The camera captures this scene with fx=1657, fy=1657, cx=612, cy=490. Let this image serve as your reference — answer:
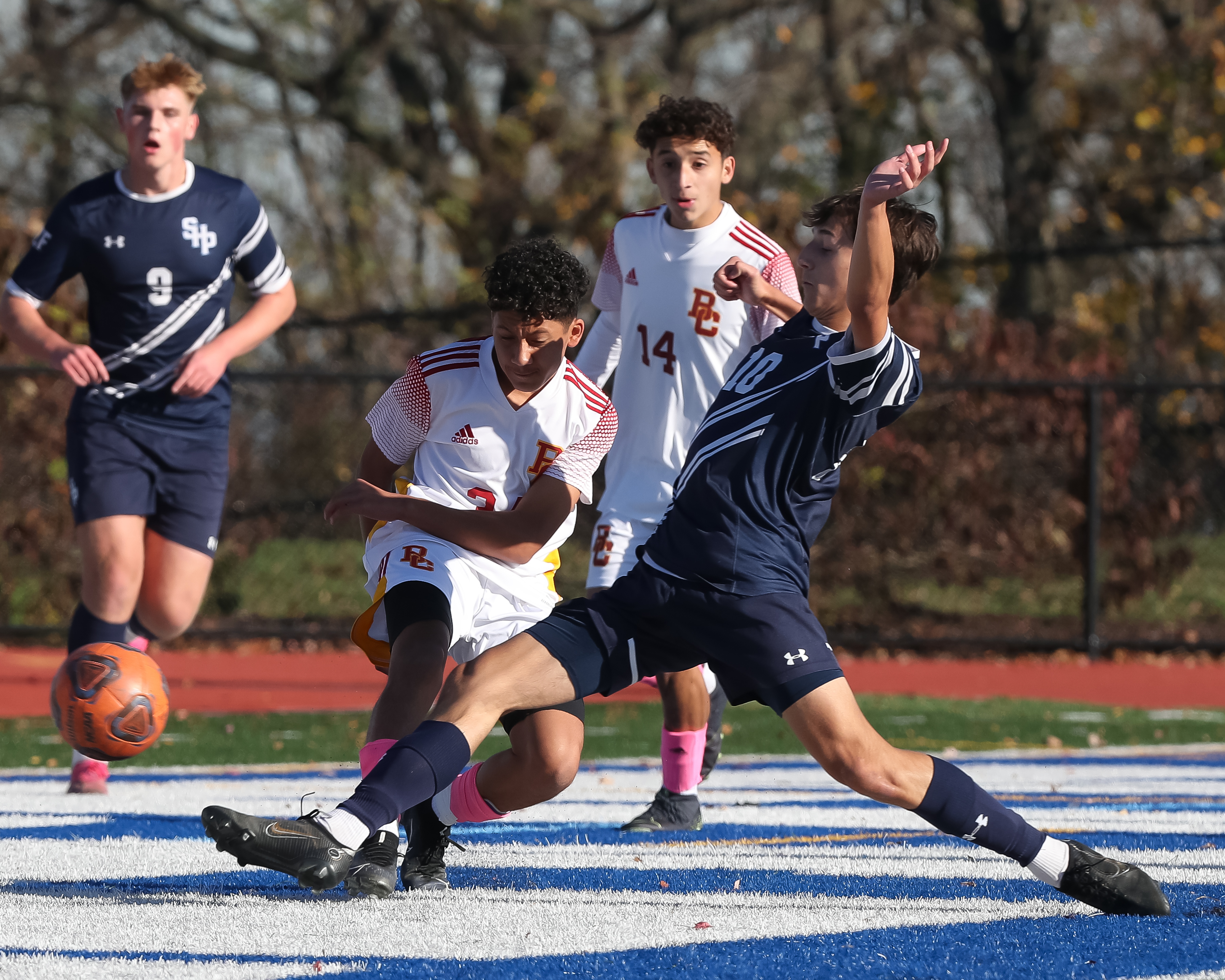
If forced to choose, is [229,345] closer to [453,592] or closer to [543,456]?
[543,456]

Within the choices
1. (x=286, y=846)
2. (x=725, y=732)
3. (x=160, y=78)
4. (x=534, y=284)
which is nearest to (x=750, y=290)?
(x=534, y=284)

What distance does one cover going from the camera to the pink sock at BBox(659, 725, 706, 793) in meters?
5.42

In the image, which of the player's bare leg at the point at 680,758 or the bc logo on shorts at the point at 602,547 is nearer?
the player's bare leg at the point at 680,758

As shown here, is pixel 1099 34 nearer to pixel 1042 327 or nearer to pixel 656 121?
pixel 1042 327

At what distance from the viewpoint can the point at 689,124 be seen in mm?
5590

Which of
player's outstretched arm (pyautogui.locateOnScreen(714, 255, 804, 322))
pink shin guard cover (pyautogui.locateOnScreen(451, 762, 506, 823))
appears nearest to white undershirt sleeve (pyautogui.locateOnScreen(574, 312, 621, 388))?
player's outstretched arm (pyautogui.locateOnScreen(714, 255, 804, 322))

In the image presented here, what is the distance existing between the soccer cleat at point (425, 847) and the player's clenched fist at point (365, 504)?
76 centimetres

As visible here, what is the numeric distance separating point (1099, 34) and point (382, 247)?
579 inches

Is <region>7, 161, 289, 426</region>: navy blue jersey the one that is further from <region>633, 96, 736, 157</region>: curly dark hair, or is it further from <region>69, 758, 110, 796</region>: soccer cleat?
<region>633, 96, 736, 157</region>: curly dark hair

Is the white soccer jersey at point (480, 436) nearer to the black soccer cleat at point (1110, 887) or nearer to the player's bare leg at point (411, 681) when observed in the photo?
the player's bare leg at point (411, 681)

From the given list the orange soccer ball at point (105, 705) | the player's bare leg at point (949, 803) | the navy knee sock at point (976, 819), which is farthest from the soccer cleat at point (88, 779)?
the navy knee sock at point (976, 819)

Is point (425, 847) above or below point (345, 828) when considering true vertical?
below

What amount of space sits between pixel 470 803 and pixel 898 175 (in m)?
1.93

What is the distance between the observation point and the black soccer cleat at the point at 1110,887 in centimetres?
387
